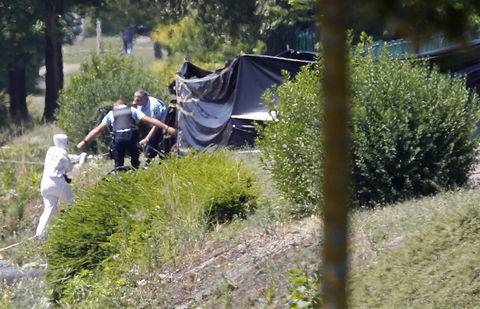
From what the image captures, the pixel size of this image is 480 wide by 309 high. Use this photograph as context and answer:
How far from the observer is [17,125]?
3030cm

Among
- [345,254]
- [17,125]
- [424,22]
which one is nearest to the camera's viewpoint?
[345,254]

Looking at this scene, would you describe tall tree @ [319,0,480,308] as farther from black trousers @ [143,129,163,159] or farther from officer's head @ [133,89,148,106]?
officer's head @ [133,89,148,106]

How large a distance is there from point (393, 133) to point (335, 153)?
6.49 metres

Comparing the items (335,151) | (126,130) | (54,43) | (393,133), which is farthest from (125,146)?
(54,43)

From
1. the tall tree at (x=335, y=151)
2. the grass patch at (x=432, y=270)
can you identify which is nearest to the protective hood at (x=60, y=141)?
the grass patch at (x=432, y=270)

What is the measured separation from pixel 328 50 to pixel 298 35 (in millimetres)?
25018

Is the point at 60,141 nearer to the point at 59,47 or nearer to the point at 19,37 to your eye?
the point at 19,37

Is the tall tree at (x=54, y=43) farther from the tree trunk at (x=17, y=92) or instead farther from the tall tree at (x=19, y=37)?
the tree trunk at (x=17, y=92)

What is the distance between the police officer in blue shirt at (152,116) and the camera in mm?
15360

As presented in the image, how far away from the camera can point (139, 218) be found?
36.6 ft

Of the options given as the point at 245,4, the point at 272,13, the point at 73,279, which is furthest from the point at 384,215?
the point at 245,4

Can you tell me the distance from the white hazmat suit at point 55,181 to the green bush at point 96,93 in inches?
244

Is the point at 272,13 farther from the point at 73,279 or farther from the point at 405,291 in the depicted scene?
the point at 405,291

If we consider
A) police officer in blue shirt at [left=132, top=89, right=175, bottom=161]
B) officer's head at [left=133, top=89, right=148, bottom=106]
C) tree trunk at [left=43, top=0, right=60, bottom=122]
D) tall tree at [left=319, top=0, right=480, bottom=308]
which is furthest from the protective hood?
tree trunk at [left=43, top=0, right=60, bottom=122]
